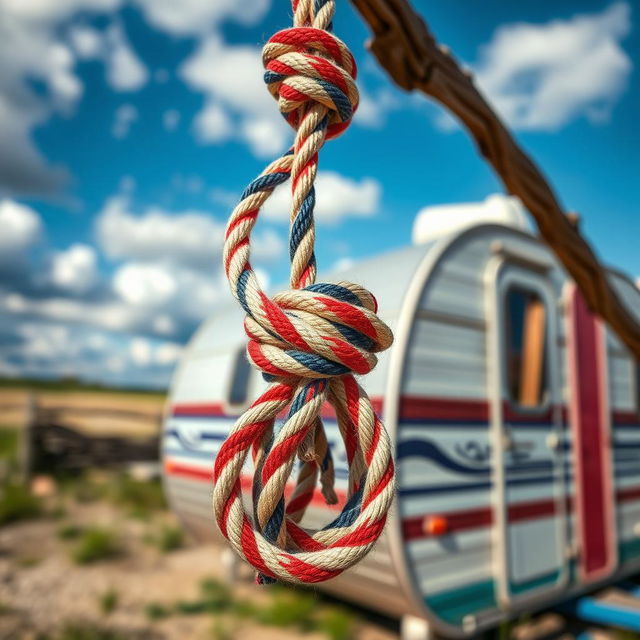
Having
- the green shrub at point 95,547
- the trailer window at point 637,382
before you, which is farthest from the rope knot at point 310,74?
the green shrub at point 95,547

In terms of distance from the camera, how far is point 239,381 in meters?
4.96

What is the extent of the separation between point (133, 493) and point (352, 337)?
9148mm

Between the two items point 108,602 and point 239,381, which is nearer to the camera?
point 239,381

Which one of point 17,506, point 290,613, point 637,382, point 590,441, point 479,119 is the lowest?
point 290,613

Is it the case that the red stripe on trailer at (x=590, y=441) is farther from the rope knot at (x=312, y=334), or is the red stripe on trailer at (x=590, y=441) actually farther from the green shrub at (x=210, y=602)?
the rope knot at (x=312, y=334)

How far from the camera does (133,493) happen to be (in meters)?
9.18

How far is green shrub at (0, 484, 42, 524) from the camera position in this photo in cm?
789

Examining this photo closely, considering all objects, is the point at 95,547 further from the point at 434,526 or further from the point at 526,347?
the point at 526,347

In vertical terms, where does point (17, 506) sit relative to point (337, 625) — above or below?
above

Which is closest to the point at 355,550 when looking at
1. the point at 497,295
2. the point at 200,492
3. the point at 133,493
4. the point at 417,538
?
the point at 417,538

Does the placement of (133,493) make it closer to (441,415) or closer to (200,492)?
(200,492)

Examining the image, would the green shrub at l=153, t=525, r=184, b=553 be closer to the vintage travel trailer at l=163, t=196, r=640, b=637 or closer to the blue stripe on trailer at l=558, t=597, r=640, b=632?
the vintage travel trailer at l=163, t=196, r=640, b=637

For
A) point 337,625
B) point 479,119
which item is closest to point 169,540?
point 337,625

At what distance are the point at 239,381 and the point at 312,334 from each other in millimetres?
4138
